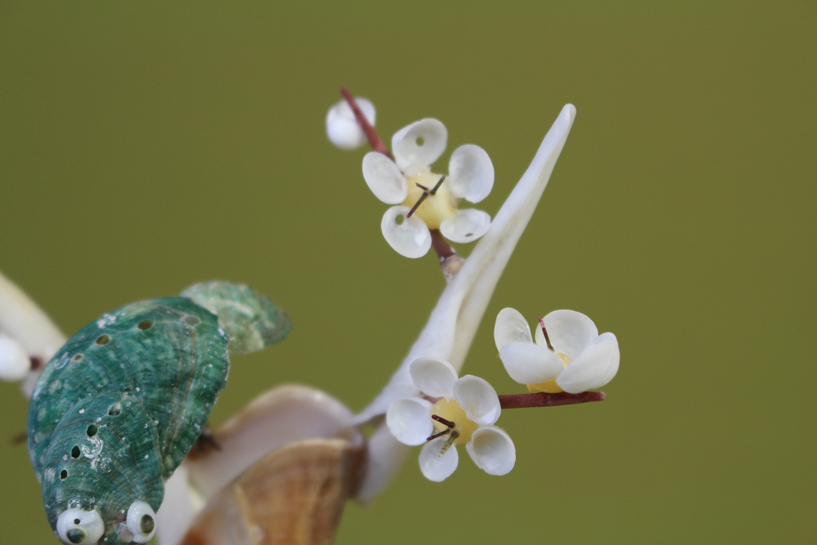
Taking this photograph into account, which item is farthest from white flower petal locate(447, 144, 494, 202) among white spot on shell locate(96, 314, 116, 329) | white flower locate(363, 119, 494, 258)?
white spot on shell locate(96, 314, 116, 329)

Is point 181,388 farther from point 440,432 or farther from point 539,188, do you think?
point 539,188

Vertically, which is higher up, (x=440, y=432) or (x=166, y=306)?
(x=166, y=306)

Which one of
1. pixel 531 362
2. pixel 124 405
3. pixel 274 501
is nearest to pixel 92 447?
pixel 124 405

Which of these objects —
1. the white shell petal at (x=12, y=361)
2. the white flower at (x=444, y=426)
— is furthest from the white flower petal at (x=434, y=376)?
the white shell petal at (x=12, y=361)

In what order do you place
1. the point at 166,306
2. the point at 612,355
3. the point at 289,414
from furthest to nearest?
the point at 289,414
the point at 166,306
the point at 612,355

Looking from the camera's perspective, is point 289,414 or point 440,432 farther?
point 289,414

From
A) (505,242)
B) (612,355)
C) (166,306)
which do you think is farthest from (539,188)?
(166,306)
